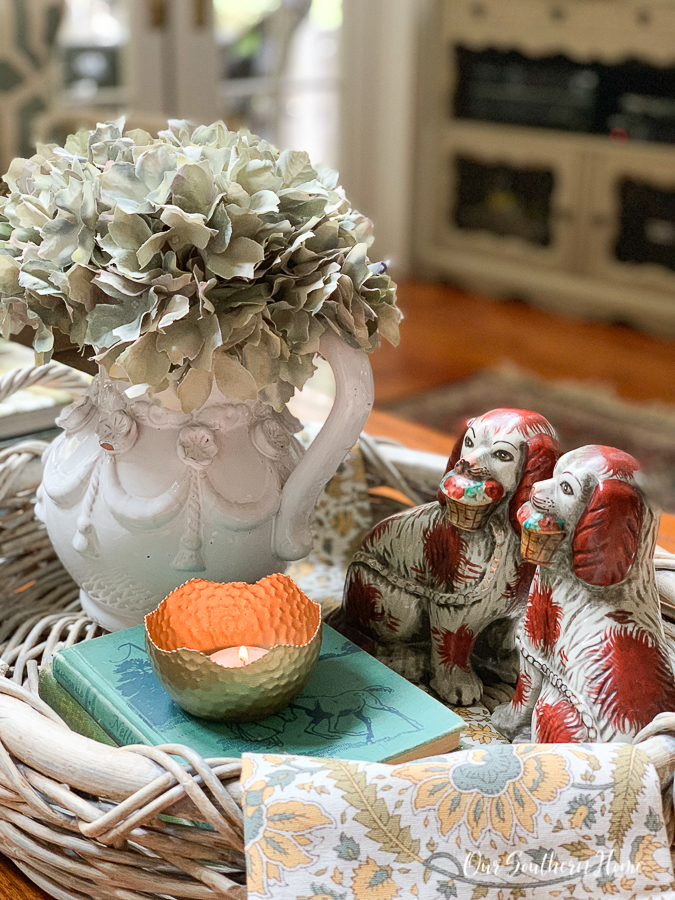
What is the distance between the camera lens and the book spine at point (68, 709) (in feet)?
2.02

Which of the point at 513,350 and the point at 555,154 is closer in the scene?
the point at 513,350

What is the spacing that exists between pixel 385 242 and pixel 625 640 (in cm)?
349

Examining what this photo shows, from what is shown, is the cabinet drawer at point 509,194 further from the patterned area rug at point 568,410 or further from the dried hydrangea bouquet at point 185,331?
the dried hydrangea bouquet at point 185,331

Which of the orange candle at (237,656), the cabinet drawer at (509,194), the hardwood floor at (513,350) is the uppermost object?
the orange candle at (237,656)

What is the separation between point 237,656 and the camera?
1.88 feet

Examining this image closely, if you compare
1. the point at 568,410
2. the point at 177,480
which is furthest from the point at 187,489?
the point at 568,410

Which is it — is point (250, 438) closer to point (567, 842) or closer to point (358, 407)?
point (358, 407)

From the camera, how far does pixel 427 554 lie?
678mm

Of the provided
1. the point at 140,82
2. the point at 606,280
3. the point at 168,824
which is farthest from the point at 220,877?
the point at 606,280

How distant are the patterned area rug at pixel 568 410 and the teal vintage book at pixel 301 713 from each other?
1850 millimetres

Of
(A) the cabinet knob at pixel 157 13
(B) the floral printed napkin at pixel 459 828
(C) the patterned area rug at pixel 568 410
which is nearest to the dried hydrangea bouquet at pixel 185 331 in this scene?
(B) the floral printed napkin at pixel 459 828

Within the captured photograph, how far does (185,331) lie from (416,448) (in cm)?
52

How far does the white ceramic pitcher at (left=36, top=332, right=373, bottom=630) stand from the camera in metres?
0.66

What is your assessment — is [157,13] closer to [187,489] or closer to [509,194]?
[509,194]
